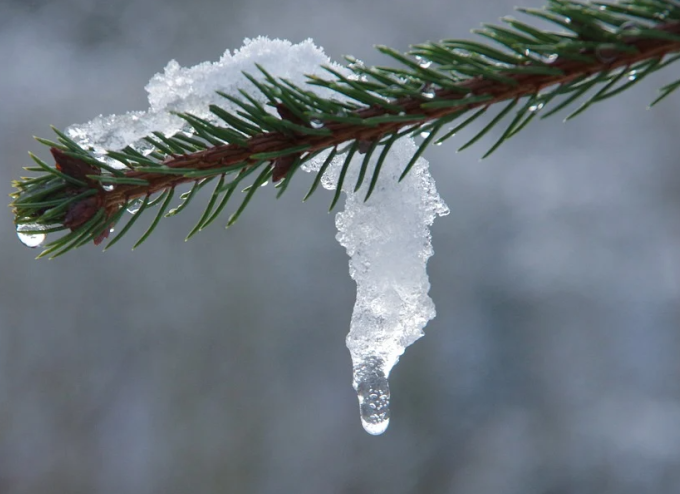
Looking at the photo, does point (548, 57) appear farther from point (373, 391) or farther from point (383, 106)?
point (373, 391)

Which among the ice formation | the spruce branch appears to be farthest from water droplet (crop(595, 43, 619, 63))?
the ice formation

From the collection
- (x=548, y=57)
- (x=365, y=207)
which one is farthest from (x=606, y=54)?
(x=365, y=207)

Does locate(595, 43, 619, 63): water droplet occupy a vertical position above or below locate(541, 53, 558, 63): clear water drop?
below

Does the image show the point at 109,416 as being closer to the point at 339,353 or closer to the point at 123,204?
the point at 339,353

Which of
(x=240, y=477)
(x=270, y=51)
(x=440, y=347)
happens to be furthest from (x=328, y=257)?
(x=270, y=51)

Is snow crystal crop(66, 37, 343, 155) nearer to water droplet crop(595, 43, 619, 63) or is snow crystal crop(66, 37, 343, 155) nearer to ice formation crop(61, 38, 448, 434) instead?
ice formation crop(61, 38, 448, 434)

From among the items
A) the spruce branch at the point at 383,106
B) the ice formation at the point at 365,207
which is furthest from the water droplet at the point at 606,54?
the ice formation at the point at 365,207

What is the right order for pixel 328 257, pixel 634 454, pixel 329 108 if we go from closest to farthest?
pixel 329 108, pixel 634 454, pixel 328 257
